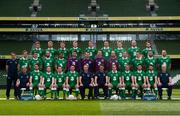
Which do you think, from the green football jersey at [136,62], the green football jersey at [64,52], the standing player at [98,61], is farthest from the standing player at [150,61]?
the green football jersey at [64,52]

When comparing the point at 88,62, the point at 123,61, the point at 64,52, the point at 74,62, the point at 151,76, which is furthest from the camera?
the point at 64,52

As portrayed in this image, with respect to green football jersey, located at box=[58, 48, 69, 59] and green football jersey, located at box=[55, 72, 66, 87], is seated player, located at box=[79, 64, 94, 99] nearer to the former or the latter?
green football jersey, located at box=[55, 72, 66, 87]

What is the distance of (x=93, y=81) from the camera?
65.6 feet

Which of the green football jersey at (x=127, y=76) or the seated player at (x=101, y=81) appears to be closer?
the seated player at (x=101, y=81)

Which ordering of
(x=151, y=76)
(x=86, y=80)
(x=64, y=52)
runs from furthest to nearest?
(x=64, y=52) → (x=151, y=76) → (x=86, y=80)

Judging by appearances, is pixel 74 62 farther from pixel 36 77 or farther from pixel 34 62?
pixel 34 62

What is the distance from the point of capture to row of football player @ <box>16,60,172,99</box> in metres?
20.0

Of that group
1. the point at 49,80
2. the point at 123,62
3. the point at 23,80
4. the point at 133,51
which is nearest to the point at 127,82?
the point at 123,62

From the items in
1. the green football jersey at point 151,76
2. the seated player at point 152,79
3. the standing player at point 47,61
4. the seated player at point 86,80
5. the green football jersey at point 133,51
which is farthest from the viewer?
the green football jersey at point 133,51

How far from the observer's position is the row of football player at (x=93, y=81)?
1998cm

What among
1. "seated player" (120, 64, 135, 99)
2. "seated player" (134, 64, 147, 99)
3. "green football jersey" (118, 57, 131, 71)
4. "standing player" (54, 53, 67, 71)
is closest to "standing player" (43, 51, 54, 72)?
"standing player" (54, 53, 67, 71)

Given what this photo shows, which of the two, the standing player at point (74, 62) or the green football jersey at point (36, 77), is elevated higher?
the standing player at point (74, 62)

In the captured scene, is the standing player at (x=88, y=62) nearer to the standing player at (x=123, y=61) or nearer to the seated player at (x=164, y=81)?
the standing player at (x=123, y=61)

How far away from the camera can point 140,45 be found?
136 feet
